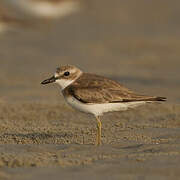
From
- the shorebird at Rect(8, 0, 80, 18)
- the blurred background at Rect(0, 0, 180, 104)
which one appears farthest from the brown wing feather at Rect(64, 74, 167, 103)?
the shorebird at Rect(8, 0, 80, 18)

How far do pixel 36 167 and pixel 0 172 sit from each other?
15.8 inches

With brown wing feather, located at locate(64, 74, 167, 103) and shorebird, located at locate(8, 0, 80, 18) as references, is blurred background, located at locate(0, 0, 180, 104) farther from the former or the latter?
brown wing feather, located at locate(64, 74, 167, 103)

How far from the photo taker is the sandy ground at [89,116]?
5.18 meters

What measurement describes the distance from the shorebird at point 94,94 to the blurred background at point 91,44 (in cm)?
387

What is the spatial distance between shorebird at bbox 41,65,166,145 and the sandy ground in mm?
463

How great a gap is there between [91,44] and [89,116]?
1110 centimetres

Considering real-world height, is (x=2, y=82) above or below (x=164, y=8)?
below

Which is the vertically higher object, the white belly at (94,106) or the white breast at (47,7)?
the white breast at (47,7)

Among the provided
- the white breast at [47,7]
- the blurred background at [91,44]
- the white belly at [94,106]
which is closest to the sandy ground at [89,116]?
the blurred background at [91,44]

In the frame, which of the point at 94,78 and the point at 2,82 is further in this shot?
the point at 2,82

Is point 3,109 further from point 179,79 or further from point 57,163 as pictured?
point 179,79

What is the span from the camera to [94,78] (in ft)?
22.5

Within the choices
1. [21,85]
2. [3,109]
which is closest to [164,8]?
[21,85]

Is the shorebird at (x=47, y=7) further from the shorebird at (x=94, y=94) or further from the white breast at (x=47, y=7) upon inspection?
the shorebird at (x=94, y=94)
